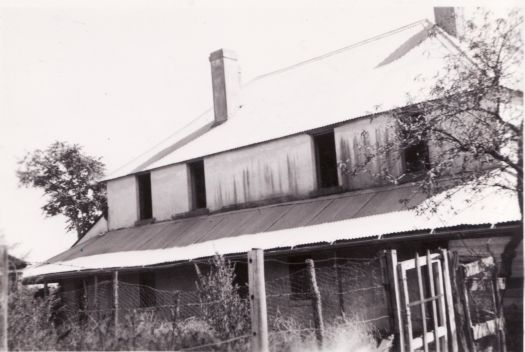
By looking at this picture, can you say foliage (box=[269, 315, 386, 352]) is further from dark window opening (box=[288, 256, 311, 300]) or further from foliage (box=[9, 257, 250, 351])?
dark window opening (box=[288, 256, 311, 300])

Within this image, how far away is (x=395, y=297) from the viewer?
6.91 meters

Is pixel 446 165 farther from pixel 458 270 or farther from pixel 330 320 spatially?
pixel 330 320

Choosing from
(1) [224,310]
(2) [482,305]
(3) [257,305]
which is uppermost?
(3) [257,305]

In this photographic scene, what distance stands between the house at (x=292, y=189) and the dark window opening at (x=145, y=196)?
54 millimetres

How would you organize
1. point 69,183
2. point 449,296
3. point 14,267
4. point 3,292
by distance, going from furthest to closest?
point 69,183, point 449,296, point 14,267, point 3,292

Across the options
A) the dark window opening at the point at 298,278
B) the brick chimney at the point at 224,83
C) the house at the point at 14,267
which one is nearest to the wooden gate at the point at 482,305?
the dark window opening at the point at 298,278

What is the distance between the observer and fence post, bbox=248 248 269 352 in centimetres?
625

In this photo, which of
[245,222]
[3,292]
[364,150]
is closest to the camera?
[3,292]

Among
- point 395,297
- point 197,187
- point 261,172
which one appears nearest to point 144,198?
point 197,187

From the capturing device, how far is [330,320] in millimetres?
11875

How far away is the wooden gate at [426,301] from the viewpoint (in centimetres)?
695

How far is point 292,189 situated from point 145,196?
716 centimetres

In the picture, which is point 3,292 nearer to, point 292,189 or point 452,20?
point 292,189

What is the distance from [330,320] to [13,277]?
6.91 m
